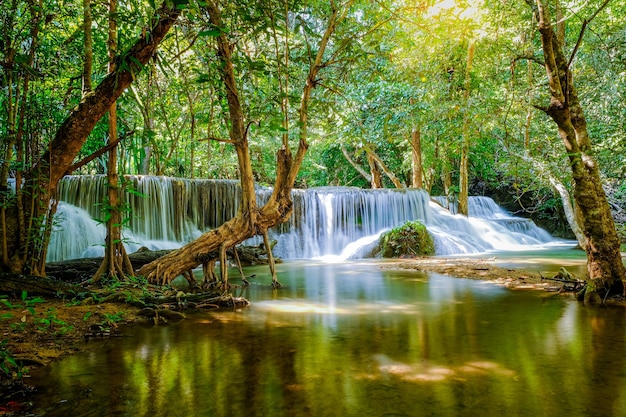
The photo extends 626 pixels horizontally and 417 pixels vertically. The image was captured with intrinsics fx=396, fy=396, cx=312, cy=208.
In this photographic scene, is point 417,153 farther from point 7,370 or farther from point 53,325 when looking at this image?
point 7,370

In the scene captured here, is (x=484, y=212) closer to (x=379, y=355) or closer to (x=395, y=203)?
(x=395, y=203)

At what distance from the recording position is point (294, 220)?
49.3 feet

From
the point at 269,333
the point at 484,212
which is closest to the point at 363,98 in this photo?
the point at 269,333

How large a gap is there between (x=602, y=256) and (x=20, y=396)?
5657 mm

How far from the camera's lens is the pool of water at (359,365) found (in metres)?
2.25

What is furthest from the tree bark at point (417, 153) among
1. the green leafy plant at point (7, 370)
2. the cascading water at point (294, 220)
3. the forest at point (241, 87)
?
the green leafy plant at point (7, 370)

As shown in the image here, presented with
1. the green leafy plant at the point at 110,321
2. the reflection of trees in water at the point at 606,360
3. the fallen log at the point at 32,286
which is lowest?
the reflection of trees in water at the point at 606,360

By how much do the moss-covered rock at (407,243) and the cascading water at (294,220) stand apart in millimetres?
609

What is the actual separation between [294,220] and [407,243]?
175 inches

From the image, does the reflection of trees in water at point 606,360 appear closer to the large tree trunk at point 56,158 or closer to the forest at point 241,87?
the forest at point 241,87

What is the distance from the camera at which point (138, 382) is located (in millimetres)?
2605

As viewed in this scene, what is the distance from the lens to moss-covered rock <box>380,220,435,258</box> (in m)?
12.7

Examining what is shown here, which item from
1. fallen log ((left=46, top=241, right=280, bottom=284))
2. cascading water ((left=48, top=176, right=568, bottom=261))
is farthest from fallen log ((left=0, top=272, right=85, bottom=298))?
cascading water ((left=48, top=176, right=568, bottom=261))

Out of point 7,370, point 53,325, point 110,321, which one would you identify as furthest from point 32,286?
point 7,370
